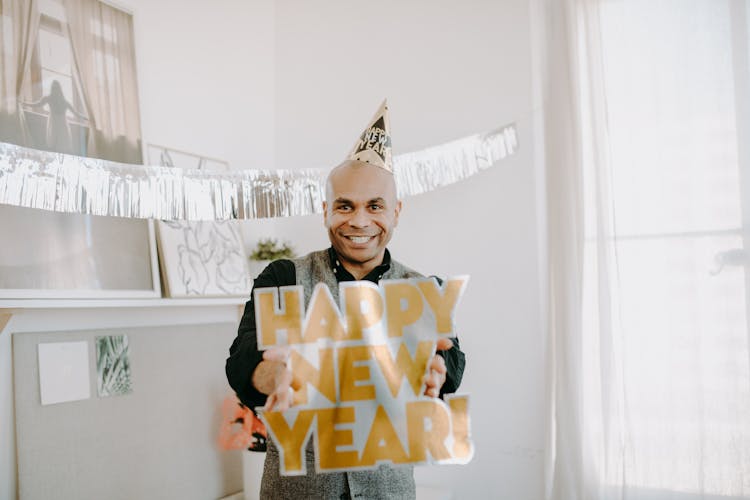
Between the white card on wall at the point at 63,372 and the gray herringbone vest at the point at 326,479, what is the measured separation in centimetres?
86

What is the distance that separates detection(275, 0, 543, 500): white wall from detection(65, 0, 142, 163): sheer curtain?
0.92 m

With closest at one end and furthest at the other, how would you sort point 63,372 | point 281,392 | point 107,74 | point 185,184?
point 281,392 → point 185,184 → point 63,372 → point 107,74

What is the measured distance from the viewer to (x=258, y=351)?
1014 mm

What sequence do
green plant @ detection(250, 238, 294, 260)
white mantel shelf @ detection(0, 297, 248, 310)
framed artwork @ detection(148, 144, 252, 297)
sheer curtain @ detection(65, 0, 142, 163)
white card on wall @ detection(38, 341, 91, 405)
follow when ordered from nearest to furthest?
1. white mantel shelf @ detection(0, 297, 248, 310)
2. white card on wall @ detection(38, 341, 91, 405)
3. sheer curtain @ detection(65, 0, 142, 163)
4. framed artwork @ detection(148, 144, 252, 297)
5. green plant @ detection(250, 238, 294, 260)

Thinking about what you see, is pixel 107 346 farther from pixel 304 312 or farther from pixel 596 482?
pixel 596 482

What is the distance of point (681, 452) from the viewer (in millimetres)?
1985

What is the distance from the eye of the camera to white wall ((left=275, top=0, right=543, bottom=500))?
7.57 feet

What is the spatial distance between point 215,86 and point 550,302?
1582 mm

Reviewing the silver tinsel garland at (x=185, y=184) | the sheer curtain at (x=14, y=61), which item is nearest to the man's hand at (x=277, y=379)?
the silver tinsel garland at (x=185, y=184)

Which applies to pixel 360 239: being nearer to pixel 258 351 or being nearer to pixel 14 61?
pixel 258 351

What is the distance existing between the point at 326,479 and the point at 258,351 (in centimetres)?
31

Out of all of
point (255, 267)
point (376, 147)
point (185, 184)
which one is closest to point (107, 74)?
point (185, 184)

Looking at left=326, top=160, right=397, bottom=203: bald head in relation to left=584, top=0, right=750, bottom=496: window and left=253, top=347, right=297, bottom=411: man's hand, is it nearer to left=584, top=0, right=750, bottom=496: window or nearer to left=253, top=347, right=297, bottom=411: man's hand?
left=253, top=347, right=297, bottom=411: man's hand

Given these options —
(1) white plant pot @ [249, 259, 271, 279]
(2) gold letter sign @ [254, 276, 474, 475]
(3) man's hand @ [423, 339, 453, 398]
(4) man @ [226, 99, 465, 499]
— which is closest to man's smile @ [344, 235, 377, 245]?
(4) man @ [226, 99, 465, 499]
